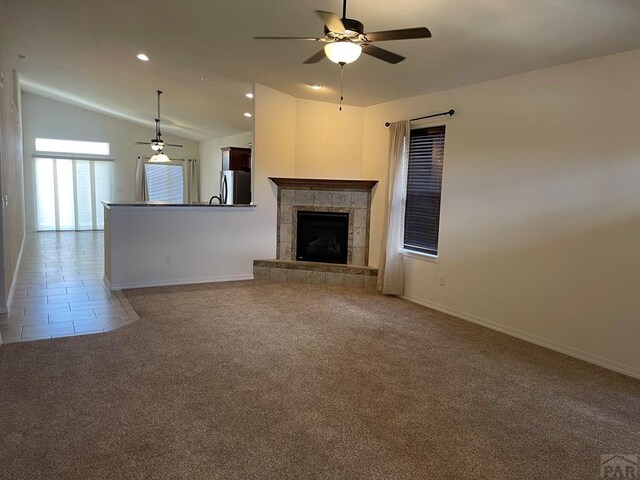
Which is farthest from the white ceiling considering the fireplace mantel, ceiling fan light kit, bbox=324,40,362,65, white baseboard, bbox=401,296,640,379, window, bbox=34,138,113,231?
A: window, bbox=34,138,113,231

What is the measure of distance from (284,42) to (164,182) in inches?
348

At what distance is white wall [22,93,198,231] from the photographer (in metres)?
10.1

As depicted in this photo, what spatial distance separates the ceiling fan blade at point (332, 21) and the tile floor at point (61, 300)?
10.8 feet

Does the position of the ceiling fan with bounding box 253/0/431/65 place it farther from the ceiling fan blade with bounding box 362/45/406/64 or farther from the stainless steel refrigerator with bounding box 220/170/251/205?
the stainless steel refrigerator with bounding box 220/170/251/205

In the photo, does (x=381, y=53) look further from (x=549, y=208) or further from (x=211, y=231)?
(x=211, y=231)

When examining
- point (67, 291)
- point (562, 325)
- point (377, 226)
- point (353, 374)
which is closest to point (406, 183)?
point (377, 226)

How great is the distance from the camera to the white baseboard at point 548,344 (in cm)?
333

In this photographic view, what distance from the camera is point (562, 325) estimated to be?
374 centimetres

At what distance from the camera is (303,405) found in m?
2.62

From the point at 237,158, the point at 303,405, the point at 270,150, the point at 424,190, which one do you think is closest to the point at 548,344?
the point at 424,190

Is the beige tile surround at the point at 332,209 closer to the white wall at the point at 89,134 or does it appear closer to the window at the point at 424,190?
the window at the point at 424,190

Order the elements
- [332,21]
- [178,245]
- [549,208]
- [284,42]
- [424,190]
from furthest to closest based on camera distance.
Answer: [178,245], [424,190], [284,42], [549,208], [332,21]

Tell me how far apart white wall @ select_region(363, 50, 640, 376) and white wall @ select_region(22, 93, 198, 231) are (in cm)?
911

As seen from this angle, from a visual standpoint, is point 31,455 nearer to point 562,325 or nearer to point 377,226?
point 562,325
